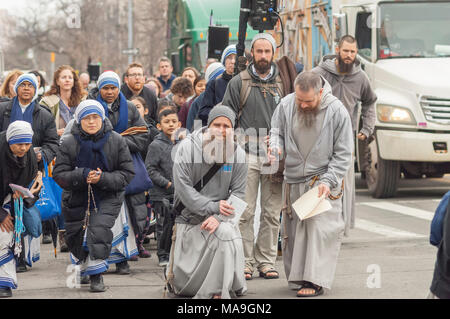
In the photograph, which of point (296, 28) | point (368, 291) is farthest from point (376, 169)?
point (368, 291)

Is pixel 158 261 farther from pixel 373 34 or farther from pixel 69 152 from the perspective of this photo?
pixel 373 34

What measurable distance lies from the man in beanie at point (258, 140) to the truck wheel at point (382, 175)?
6329mm

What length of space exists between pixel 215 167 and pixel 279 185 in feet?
4.81

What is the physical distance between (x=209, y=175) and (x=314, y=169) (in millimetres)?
900

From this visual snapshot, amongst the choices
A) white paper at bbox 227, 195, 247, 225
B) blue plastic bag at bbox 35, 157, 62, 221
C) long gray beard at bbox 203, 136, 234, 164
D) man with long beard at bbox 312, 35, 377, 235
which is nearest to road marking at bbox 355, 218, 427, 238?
man with long beard at bbox 312, 35, 377, 235

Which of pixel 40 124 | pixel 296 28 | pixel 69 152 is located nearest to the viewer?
pixel 69 152

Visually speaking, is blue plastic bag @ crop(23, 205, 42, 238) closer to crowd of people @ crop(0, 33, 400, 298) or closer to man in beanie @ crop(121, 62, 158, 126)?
crowd of people @ crop(0, 33, 400, 298)

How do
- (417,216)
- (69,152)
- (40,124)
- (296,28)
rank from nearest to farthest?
(69,152) < (40,124) < (417,216) < (296,28)

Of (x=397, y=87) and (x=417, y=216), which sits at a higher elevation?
(x=397, y=87)

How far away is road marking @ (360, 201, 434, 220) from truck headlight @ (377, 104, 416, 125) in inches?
48.7

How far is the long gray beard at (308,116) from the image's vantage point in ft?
27.4

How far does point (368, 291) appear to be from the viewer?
8484mm

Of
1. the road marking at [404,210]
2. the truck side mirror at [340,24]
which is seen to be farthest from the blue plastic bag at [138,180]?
the truck side mirror at [340,24]

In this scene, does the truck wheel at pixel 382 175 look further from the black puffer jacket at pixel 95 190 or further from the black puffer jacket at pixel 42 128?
the black puffer jacket at pixel 95 190
